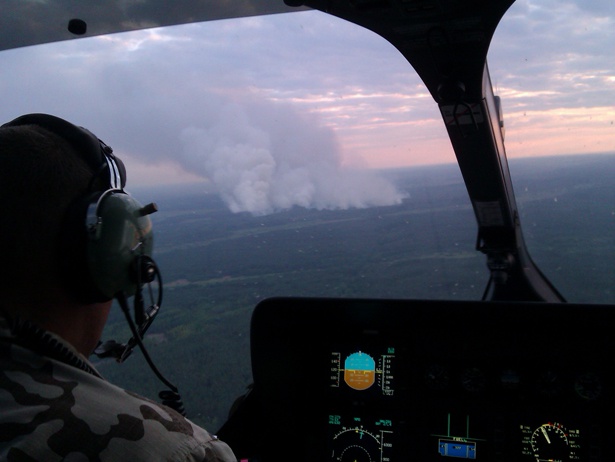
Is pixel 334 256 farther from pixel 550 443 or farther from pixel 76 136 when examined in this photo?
pixel 76 136

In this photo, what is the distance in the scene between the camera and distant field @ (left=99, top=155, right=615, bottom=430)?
2238 mm

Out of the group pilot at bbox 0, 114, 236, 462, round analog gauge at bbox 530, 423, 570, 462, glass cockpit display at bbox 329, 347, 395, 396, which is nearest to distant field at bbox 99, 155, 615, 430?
glass cockpit display at bbox 329, 347, 395, 396

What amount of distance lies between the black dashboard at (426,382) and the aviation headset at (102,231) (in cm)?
98

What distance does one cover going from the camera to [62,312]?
84 cm

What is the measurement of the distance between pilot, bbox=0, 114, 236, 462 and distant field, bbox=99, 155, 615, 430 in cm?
118

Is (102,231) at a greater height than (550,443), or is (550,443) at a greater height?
(102,231)

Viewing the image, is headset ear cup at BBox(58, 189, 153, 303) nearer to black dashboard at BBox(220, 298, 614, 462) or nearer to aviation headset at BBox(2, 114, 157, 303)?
aviation headset at BBox(2, 114, 157, 303)

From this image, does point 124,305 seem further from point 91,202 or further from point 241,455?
point 241,455

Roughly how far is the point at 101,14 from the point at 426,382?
68.9 inches

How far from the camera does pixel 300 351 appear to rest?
2012mm

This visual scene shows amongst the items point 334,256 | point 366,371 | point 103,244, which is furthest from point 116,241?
point 334,256

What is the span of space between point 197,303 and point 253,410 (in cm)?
65

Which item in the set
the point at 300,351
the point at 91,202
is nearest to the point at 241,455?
the point at 300,351

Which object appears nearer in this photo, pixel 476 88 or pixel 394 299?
pixel 394 299
